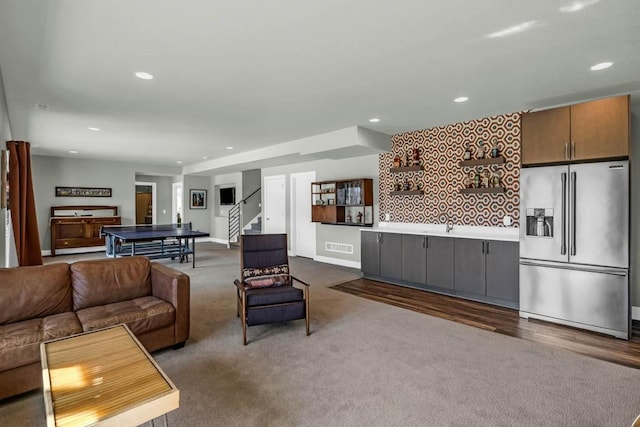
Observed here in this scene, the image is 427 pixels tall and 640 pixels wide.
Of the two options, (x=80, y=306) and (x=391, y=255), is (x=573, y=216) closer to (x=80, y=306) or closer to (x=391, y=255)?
(x=391, y=255)

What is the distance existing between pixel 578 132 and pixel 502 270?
1.77 metres

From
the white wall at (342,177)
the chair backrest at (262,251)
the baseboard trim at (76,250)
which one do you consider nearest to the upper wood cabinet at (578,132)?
the white wall at (342,177)

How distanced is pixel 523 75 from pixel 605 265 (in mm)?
2089

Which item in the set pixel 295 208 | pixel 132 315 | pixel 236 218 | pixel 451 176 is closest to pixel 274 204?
pixel 295 208

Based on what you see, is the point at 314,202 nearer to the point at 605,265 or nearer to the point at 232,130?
the point at 232,130

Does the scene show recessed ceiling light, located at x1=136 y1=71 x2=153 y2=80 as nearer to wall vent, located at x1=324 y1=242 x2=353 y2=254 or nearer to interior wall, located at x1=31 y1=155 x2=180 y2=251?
wall vent, located at x1=324 y1=242 x2=353 y2=254

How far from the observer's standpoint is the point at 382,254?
5.45m

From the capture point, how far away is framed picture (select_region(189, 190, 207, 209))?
10.9m

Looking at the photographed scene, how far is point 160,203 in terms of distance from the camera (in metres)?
11.5

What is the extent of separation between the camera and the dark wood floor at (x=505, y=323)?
296 centimetres

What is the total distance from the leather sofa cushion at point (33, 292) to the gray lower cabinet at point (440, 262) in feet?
14.1

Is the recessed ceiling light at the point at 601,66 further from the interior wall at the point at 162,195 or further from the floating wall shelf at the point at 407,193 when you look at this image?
the interior wall at the point at 162,195

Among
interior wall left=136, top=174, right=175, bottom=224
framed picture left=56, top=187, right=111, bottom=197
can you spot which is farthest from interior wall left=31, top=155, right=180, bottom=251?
interior wall left=136, top=174, right=175, bottom=224

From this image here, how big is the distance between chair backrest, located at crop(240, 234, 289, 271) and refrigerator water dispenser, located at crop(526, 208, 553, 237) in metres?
2.89
